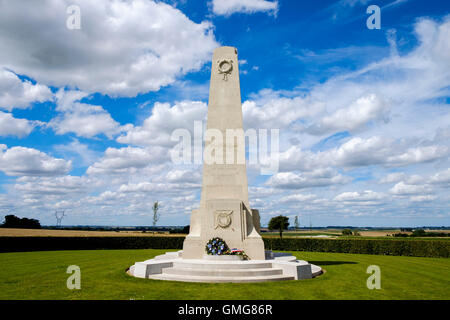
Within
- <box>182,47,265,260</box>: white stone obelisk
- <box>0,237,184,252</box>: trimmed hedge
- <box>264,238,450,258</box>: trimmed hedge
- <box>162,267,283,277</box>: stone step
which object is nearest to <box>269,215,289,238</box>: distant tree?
<box>264,238,450,258</box>: trimmed hedge

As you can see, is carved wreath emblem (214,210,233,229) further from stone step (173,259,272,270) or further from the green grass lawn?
the green grass lawn

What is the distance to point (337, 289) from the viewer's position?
1357 centimetres

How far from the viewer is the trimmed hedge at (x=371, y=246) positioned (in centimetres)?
3256

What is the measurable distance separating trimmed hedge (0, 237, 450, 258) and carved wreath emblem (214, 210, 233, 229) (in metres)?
22.5

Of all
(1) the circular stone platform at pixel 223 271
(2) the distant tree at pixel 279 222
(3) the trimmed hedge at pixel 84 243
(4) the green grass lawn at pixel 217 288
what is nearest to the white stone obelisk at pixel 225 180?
(1) the circular stone platform at pixel 223 271

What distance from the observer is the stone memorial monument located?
1560 centimetres

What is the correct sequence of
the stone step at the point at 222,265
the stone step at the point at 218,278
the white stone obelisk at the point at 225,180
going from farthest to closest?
the white stone obelisk at the point at 225,180 < the stone step at the point at 222,265 < the stone step at the point at 218,278

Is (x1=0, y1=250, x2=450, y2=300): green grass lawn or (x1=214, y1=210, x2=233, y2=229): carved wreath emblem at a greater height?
(x1=214, y1=210, x2=233, y2=229): carved wreath emblem

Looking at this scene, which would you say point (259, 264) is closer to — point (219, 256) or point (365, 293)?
point (219, 256)

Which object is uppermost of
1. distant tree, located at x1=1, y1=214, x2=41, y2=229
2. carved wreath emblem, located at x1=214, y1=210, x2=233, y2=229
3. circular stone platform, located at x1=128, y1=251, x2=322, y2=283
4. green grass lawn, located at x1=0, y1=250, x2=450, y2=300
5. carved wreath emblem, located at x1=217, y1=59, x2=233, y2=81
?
carved wreath emblem, located at x1=217, y1=59, x2=233, y2=81

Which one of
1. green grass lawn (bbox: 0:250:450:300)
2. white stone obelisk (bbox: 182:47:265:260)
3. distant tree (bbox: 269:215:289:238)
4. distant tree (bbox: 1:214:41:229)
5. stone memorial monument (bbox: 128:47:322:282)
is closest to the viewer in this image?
green grass lawn (bbox: 0:250:450:300)

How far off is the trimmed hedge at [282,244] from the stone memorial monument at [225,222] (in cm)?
2039

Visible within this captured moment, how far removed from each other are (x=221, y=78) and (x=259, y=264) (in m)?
13.2

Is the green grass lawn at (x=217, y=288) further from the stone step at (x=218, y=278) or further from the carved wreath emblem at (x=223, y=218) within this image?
the carved wreath emblem at (x=223, y=218)
